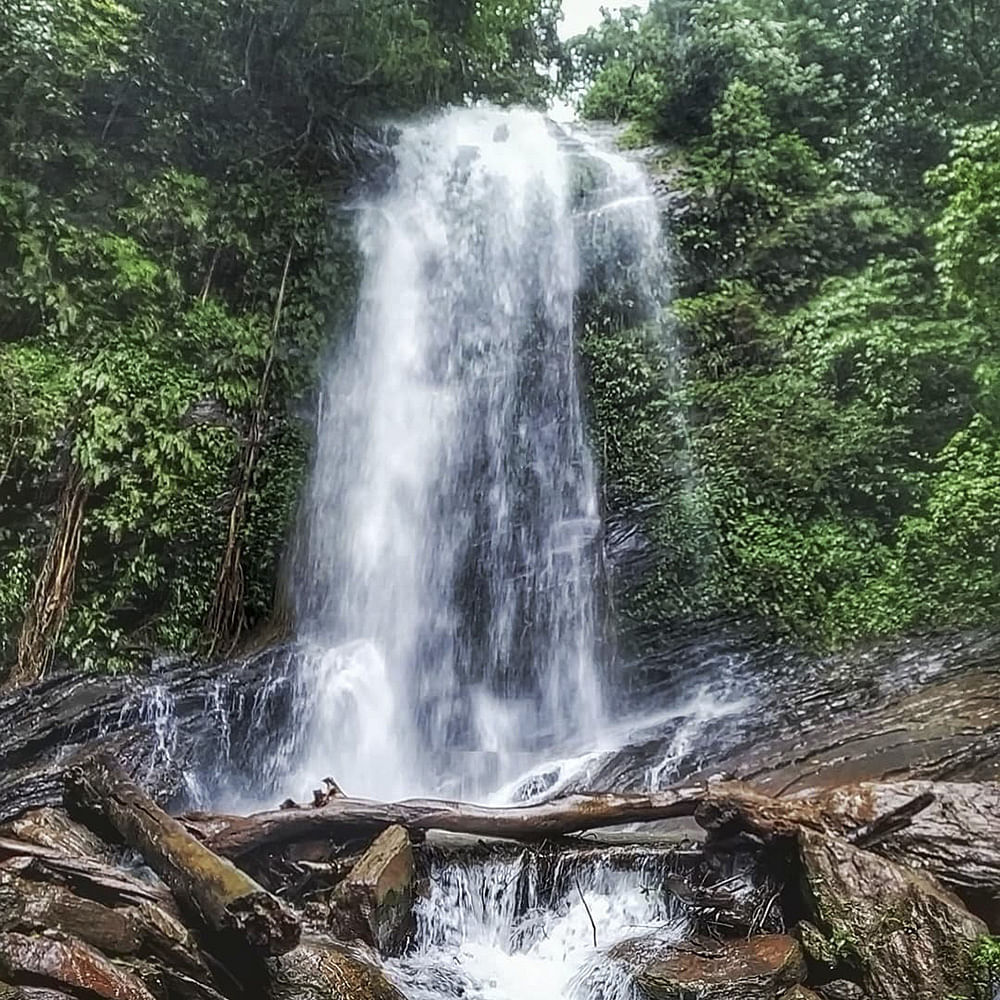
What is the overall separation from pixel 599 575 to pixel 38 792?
2765mm

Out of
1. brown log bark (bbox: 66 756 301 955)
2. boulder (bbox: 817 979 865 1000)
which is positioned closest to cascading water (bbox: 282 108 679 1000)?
boulder (bbox: 817 979 865 1000)

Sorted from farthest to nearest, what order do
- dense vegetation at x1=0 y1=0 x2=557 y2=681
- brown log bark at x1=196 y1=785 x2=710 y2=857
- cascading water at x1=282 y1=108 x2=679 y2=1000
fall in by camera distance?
dense vegetation at x1=0 y1=0 x2=557 y2=681
cascading water at x1=282 y1=108 x2=679 y2=1000
brown log bark at x1=196 y1=785 x2=710 y2=857

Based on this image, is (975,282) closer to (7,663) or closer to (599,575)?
(599,575)

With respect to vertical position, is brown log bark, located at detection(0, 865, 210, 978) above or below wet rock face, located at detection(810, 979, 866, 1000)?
above

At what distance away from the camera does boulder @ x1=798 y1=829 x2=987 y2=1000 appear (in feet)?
9.39

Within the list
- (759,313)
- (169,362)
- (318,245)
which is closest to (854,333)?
(759,313)

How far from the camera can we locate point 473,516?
506 cm

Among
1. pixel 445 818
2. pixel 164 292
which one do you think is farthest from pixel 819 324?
pixel 164 292

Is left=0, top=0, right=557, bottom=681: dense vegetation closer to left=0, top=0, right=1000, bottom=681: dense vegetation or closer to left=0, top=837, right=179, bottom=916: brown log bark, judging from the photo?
left=0, top=0, right=1000, bottom=681: dense vegetation

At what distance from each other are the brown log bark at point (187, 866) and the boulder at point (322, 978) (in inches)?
1.8

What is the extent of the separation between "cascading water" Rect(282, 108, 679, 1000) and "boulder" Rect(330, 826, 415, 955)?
0.37ft

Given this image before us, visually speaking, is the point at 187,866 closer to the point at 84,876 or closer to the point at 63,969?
the point at 84,876

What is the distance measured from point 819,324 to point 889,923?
10.9 feet

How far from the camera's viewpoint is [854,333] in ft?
16.7
